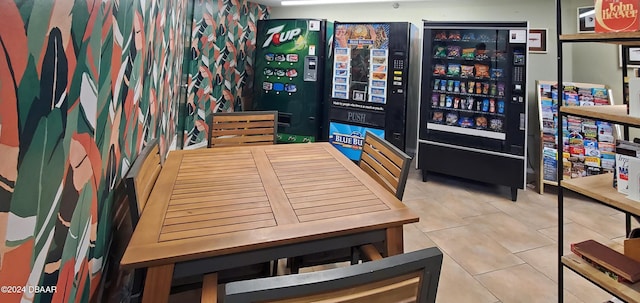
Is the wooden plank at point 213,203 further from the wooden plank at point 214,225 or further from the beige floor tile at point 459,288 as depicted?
the beige floor tile at point 459,288

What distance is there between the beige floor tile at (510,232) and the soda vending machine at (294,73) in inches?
96.7

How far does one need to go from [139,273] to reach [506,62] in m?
3.77

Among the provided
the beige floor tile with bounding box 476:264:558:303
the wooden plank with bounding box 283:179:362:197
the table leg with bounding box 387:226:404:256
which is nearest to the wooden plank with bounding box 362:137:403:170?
the wooden plank with bounding box 283:179:362:197

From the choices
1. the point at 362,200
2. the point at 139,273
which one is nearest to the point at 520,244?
the point at 362,200

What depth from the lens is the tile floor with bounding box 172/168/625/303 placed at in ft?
6.91

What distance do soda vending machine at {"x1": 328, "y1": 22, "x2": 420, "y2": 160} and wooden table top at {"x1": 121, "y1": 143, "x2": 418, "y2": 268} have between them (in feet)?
7.61

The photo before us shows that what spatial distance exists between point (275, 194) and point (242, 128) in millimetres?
1302

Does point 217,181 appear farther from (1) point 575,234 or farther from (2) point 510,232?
(1) point 575,234

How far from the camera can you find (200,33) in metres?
4.04

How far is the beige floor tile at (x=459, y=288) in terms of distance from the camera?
2016 millimetres

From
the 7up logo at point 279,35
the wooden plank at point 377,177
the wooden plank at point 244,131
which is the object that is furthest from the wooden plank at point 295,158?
the 7up logo at point 279,35

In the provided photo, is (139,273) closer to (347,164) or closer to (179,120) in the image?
(347,164)

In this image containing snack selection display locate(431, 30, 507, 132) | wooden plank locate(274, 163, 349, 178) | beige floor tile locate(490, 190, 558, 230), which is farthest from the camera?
snack selection display locate(431, 30, 507, 132)

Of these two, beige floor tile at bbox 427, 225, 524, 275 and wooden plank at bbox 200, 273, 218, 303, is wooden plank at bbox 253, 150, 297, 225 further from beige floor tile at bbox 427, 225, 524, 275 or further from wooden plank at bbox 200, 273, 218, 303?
beige floor tile at bbox 427, 225, 524, 275
